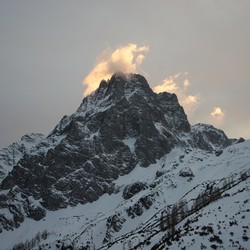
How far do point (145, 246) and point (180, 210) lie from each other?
84732mm

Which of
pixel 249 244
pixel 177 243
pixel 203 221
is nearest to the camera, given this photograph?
pixel 249 244

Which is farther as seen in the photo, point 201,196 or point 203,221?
point 201,196

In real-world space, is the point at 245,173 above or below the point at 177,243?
above

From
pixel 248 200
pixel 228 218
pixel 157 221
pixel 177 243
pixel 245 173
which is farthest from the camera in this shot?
pixel 245 173

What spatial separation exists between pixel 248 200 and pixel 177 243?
35696mm

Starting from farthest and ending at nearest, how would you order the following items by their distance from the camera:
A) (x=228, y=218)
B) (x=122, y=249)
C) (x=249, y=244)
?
(x=122, y=249) < (x=228, y=218) < (x=249, y=244)

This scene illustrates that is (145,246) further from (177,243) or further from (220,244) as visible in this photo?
(220,244)

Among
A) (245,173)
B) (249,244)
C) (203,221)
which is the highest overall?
(245,173)

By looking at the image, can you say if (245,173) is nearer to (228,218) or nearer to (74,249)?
(74,249)

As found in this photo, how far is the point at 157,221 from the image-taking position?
184625mm

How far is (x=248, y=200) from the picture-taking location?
10838 centimetres

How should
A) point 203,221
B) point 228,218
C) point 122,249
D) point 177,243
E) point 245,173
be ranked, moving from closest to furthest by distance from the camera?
point 177,243 → point 228,218 → point 203,221 → point 122,249 → point 245,173

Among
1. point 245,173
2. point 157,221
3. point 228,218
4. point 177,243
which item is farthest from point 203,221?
point 245,173

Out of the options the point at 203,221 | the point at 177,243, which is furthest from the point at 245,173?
the point at 177,243
